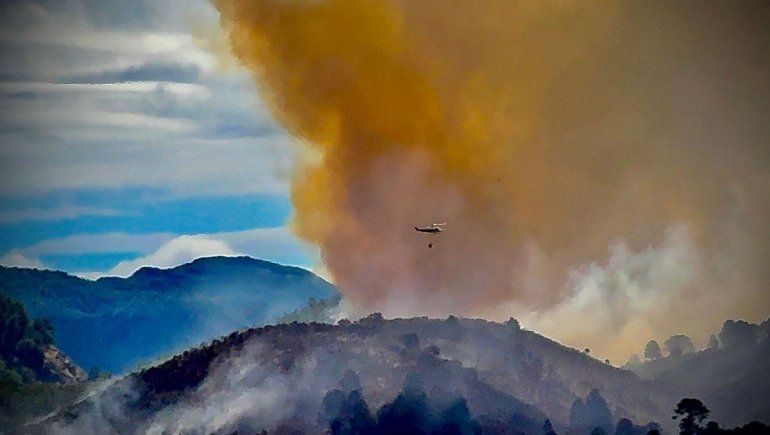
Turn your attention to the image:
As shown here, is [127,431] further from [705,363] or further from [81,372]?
[705,363]

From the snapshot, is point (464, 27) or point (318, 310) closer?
point (464, 27)

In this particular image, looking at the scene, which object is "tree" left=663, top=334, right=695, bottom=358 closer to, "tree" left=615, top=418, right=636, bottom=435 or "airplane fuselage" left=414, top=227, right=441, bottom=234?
"tree" left=615, top=418, right=636, bottom=435

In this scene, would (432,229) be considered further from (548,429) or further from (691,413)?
(691,413)

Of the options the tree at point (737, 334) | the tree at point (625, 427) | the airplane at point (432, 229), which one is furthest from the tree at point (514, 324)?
the tree at point (737, 334)

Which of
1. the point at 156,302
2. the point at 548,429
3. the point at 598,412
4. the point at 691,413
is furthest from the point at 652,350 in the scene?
the point at 156,302

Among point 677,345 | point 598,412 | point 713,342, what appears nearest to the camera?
point 598,412

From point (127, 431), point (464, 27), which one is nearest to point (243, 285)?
point (127, 431)

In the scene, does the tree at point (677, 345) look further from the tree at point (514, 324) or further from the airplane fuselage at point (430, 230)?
the airplane fuselage at point (430, 230)
